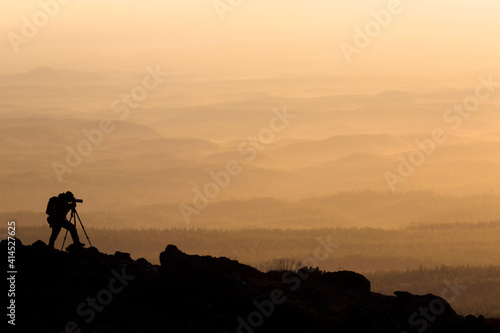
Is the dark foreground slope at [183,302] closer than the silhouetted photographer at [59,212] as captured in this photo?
Yes

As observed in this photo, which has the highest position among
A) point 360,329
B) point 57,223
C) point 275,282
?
point 57,223

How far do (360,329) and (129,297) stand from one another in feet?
25.4

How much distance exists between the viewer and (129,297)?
2683cm

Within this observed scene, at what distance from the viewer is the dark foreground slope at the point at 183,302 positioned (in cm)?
2461

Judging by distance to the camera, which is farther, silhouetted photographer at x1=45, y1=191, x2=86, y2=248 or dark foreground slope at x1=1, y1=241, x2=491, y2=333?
silhouetted photographer at x1=45, y1=191, x2=86, y2=248

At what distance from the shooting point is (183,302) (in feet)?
86.4

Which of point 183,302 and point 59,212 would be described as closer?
point 183,302

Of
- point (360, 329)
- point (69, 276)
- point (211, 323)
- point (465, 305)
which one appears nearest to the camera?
point (360, 329)

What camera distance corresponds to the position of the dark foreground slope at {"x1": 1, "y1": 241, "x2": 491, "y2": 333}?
24.6 metres

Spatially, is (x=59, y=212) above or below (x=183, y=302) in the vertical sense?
above

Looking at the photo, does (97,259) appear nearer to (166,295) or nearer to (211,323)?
(166,295)

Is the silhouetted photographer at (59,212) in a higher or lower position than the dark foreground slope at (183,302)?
higher

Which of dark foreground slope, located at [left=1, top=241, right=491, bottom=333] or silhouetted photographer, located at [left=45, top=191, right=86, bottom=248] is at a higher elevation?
silhouetted photographer, located at [left=45, top=191, right=86, bottom=248]

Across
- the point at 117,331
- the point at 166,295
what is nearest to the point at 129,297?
the point at 166,295
